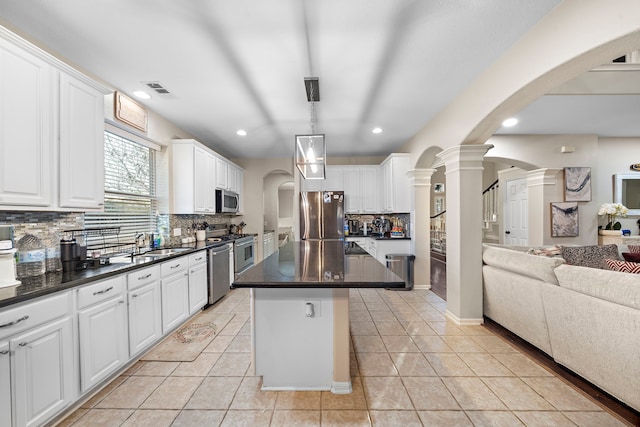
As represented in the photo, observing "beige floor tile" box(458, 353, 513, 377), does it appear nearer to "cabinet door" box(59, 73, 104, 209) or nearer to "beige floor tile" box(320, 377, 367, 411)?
"beige floor tile" box(320, 377, 367, 411)

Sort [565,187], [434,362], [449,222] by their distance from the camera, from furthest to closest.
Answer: [565,187], [449,222], [434,362]

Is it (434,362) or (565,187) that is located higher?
(565,187)

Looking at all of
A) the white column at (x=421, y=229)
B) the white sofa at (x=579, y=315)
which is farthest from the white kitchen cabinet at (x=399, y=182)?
the white sofa at (x=579, y=315)

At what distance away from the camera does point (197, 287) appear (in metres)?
3.51

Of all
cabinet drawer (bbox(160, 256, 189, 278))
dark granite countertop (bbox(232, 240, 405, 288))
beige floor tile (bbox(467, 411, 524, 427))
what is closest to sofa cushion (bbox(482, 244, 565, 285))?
beige floor tile (bbox(467, 411, 524, 427))

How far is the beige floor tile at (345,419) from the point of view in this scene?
170 centimetres

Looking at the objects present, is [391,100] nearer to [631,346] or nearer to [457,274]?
[457,274]

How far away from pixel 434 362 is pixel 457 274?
47.8 inches

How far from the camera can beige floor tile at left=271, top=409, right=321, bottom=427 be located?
1.70m

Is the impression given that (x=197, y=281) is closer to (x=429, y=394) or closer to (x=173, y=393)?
(x=173, y=393)

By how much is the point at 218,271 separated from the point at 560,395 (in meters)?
3.96

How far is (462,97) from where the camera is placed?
3006mm

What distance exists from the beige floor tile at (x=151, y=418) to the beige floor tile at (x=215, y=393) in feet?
0.38

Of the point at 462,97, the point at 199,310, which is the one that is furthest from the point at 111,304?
the point at 462,97
